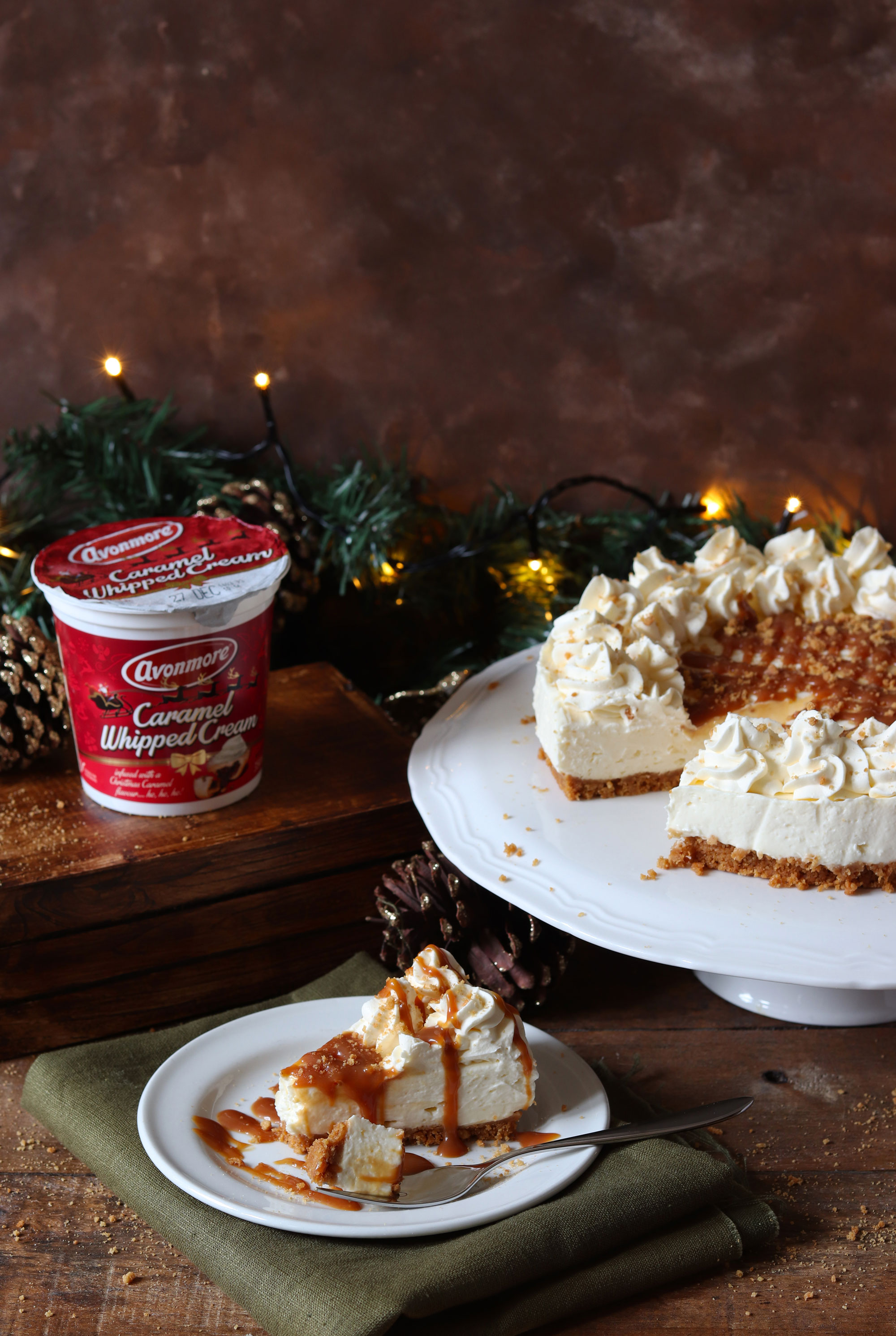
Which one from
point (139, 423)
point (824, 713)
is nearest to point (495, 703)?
point (824, 713)

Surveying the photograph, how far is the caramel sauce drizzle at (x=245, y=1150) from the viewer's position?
123cm

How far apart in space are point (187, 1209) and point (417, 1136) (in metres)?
0.25

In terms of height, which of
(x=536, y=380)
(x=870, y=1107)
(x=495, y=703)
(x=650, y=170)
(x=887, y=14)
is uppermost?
(x=887, y=14)

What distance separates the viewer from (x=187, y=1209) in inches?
48.7

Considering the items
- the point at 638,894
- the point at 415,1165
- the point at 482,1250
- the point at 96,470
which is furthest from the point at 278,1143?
the point at 96,470

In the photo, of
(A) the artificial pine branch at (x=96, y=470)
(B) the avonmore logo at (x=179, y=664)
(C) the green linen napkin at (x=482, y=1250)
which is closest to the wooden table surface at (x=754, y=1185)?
(C) the green linen napkin at (x=482, y=1250)

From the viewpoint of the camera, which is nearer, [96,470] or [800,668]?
[800,668]

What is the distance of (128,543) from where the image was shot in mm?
1693

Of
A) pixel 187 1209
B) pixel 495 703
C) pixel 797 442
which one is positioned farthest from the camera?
pixel 797 442

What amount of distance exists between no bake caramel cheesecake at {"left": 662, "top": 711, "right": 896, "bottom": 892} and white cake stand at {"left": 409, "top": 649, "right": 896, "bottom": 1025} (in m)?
0.02

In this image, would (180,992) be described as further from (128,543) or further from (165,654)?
(128,543)

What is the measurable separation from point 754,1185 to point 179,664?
0.92 meters

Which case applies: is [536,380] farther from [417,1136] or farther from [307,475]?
[417,1136]

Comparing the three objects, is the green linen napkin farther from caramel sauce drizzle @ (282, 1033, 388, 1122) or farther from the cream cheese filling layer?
the cream cheese filling layer
